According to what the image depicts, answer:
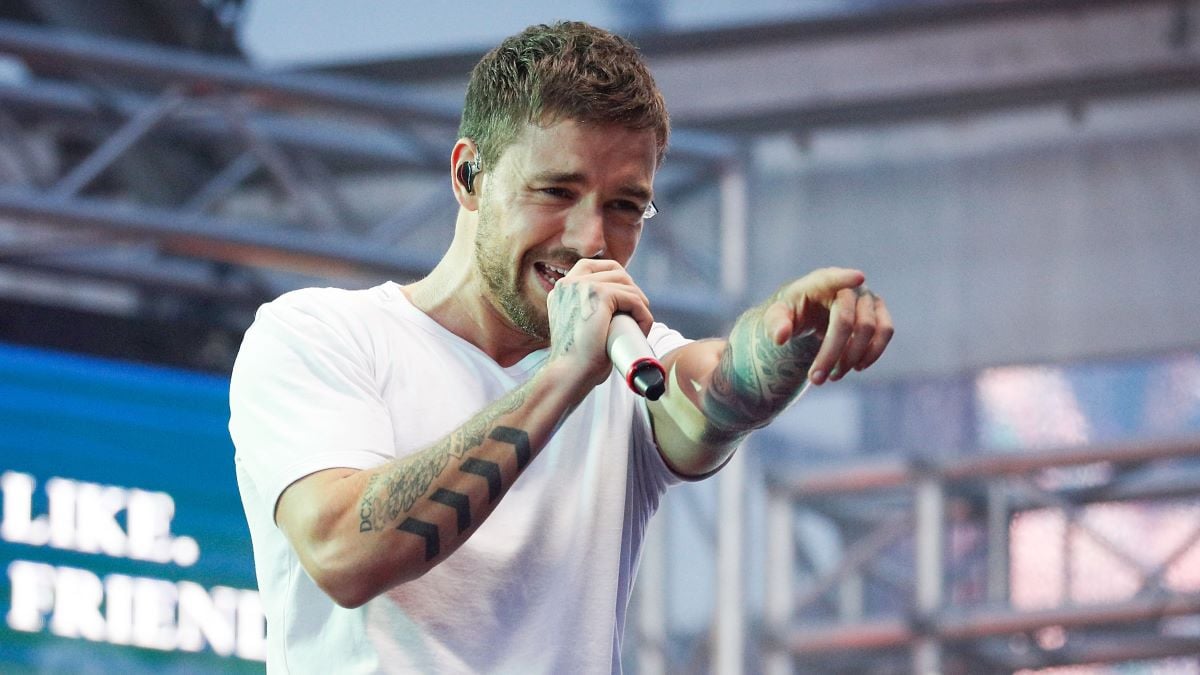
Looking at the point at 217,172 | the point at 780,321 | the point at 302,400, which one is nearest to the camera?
the point at 780,321

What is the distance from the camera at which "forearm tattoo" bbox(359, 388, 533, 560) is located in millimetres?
1351

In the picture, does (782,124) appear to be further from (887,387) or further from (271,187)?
(271,187)

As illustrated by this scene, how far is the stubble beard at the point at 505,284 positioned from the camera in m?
1.62

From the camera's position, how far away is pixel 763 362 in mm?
1556

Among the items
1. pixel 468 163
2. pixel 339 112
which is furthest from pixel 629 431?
pixel 339 112

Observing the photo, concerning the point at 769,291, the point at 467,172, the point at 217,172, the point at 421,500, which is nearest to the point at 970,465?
the point at 769,291

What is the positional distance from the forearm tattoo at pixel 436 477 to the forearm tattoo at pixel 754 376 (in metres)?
0.27

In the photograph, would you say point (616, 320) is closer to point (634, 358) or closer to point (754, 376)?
point (634, 358)

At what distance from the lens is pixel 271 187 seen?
21.0 feet

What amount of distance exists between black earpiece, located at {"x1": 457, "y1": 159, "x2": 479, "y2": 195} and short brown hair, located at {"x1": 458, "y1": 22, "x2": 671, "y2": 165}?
28mm

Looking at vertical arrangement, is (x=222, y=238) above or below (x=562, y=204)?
above

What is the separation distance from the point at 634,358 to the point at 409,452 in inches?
14.7

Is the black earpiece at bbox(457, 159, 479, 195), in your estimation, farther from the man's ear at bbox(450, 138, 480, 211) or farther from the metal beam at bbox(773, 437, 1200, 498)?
the metal beam at bbox(773, 437, 1200, 498)

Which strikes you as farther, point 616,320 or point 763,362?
point 763,362
